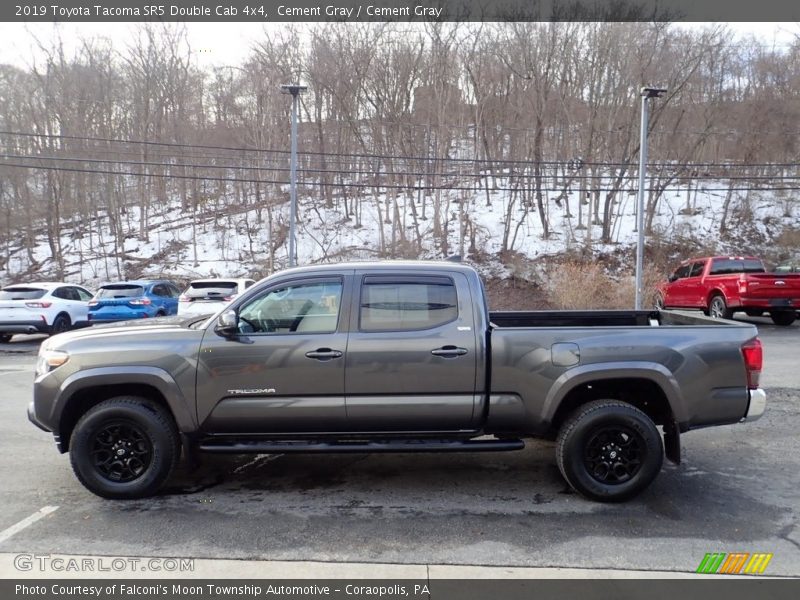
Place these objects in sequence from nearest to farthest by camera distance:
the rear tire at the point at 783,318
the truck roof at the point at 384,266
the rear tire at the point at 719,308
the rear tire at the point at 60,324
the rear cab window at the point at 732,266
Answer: the truck roof at the point at 384,266, the rear tire at the point at 719,308, the rear tire at the point at 60,324, the rear tire at the point at 783,318, the rear cab window at the point at 732,266

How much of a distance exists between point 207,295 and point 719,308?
551 inches

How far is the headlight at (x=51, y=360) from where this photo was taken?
466 cm

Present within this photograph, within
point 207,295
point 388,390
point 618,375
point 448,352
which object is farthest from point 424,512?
point 207,295

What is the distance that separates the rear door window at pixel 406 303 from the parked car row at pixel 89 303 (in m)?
10.7

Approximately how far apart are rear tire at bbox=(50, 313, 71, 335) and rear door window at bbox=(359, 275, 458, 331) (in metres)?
14.6

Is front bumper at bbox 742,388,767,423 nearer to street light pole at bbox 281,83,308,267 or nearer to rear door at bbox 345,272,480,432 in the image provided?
rear door at bbox 345,272,480,432

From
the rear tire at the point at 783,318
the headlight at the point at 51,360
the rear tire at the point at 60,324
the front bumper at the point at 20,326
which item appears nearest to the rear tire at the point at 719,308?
the rear tire at the point at 783,318

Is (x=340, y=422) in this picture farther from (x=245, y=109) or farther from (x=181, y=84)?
(x=181, y=84)

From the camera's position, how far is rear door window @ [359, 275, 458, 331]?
4746mm

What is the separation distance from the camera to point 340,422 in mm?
4637

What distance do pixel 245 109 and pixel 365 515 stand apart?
1358 inches

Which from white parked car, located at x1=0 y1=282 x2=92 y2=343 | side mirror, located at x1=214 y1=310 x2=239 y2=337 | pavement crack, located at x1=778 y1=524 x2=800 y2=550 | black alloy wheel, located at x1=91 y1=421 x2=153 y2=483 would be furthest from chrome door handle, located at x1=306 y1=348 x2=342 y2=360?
white parked car, located at x1=0 y1=282 x2=92 y2=343

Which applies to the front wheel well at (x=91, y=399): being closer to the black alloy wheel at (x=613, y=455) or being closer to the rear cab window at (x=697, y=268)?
the black alloy wheel at (x=613, y=455)

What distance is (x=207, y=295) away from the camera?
14984 millimetres
